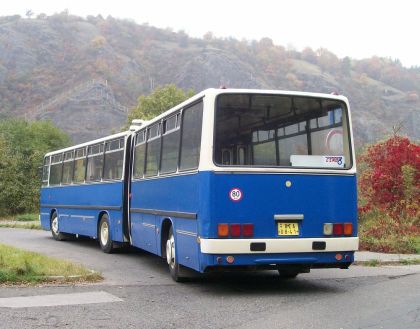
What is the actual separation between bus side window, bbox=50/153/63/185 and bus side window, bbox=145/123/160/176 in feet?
28.7

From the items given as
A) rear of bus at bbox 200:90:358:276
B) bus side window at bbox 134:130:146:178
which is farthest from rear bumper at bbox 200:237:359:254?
bus side window at bbox 134:130:146:178

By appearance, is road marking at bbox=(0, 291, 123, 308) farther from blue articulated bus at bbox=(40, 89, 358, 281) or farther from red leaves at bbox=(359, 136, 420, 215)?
red leaves at bbox=(359, 136, 420, 215)

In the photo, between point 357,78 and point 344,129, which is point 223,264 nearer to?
point 344,129

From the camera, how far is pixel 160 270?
12867mm

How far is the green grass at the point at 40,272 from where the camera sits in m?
10.5

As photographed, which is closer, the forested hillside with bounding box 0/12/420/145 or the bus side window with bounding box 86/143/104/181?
the bus side window with bounding box 86/143/104/181

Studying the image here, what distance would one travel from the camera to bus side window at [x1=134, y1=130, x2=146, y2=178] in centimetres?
1336

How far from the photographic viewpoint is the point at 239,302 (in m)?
9.02

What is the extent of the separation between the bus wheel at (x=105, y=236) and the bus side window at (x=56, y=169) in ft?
14.6

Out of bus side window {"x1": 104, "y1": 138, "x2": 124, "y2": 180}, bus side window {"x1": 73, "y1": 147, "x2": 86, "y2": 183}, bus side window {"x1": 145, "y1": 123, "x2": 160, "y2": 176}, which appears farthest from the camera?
bus side window {"x1": 73, "y1": 147, "x2": 86, "y2": 183}

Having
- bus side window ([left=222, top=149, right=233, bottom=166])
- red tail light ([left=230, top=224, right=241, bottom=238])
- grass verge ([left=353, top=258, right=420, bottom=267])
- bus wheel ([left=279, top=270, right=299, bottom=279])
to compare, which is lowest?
bus wheel ([left=279, top=270, right=299, bottom=279])

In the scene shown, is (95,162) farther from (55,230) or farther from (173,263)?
(173,263)

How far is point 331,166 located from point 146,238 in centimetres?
449

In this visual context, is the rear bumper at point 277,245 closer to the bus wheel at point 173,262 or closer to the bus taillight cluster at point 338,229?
the bus taillight cluster at point 338,229
